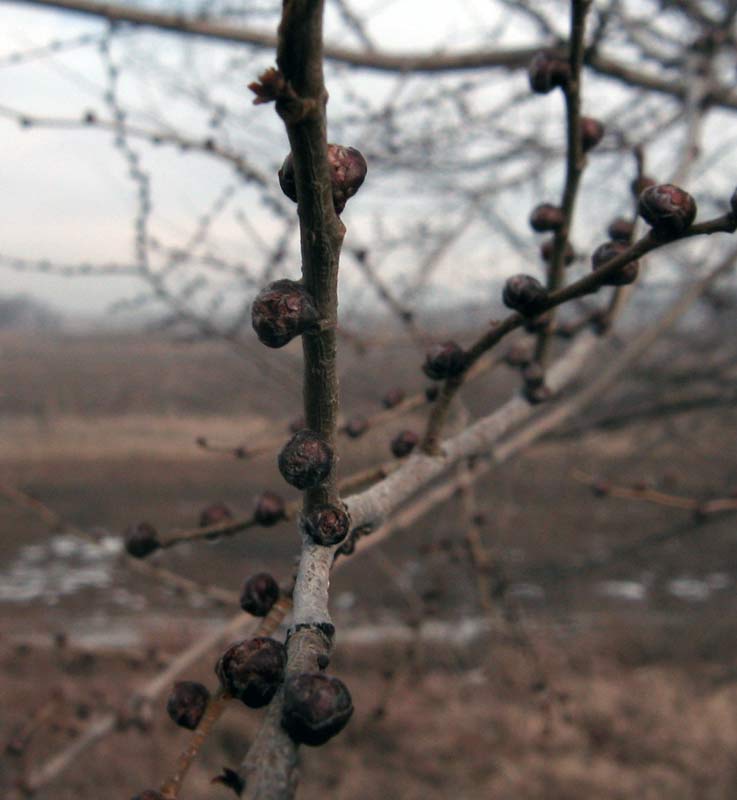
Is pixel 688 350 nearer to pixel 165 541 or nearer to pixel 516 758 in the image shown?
pixel 516 758

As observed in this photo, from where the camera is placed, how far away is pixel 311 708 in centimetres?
55

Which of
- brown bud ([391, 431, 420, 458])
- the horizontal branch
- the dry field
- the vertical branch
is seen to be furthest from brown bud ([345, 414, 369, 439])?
the horizontal branch

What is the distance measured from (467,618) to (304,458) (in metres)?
8.43

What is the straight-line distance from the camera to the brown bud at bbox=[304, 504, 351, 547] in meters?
0.70

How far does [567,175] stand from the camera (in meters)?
1.14

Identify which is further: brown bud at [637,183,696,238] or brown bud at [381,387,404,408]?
brown bud at [381,387,404,408]

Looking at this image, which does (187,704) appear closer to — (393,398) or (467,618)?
(393,398)

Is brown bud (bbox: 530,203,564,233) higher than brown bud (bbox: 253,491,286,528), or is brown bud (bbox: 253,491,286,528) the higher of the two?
brown bud (bbox: 530,203,564,233)

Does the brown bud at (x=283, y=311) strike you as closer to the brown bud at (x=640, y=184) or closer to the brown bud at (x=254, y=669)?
the brown bud at (x=254, y=669)

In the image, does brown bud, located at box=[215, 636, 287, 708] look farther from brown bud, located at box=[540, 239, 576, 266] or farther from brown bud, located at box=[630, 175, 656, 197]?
brown bud, located at box=[630, 175, 656, 197]

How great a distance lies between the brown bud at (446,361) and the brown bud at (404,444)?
0.18m

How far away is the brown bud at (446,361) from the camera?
3.12 ft

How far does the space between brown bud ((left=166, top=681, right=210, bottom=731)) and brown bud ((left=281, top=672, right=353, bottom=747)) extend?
0.16m

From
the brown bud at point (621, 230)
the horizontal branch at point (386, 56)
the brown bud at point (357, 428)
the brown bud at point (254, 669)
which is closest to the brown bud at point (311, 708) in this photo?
the brown bud at point (254, 669)
